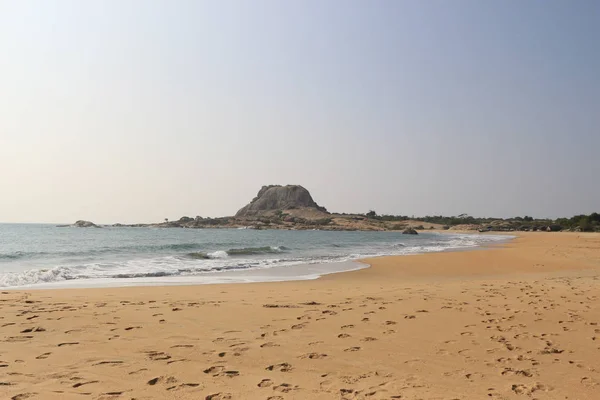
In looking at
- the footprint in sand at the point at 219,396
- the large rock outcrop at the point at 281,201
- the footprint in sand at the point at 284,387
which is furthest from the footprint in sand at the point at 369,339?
the large rock outcrop at the point at 281,201

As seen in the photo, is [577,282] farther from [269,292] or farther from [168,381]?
[168,381]

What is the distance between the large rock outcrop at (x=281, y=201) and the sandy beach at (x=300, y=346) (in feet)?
489

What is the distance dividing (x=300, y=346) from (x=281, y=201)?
159 metres

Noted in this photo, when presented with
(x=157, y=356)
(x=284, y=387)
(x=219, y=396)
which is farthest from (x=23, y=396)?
(x=284, y=387)

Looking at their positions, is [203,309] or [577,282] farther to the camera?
[577,282]

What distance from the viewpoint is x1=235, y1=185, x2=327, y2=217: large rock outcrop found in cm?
16212

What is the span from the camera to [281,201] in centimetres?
16538

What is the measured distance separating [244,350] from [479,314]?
510cm

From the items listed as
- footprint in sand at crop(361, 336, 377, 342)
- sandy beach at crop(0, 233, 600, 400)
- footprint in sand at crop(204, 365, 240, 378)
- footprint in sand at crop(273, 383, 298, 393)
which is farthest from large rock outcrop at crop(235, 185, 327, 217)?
footprint in sand at crop(273, 383, 298, 393)

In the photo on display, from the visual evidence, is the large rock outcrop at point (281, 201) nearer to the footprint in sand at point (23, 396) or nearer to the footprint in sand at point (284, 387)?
the footprint in sand at point (284, 387)

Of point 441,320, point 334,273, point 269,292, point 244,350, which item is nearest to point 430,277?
point 334,273

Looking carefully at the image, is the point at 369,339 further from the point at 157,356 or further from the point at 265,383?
the point at 157,356

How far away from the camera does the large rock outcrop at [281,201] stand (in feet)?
532

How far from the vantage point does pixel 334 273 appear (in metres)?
18.6
